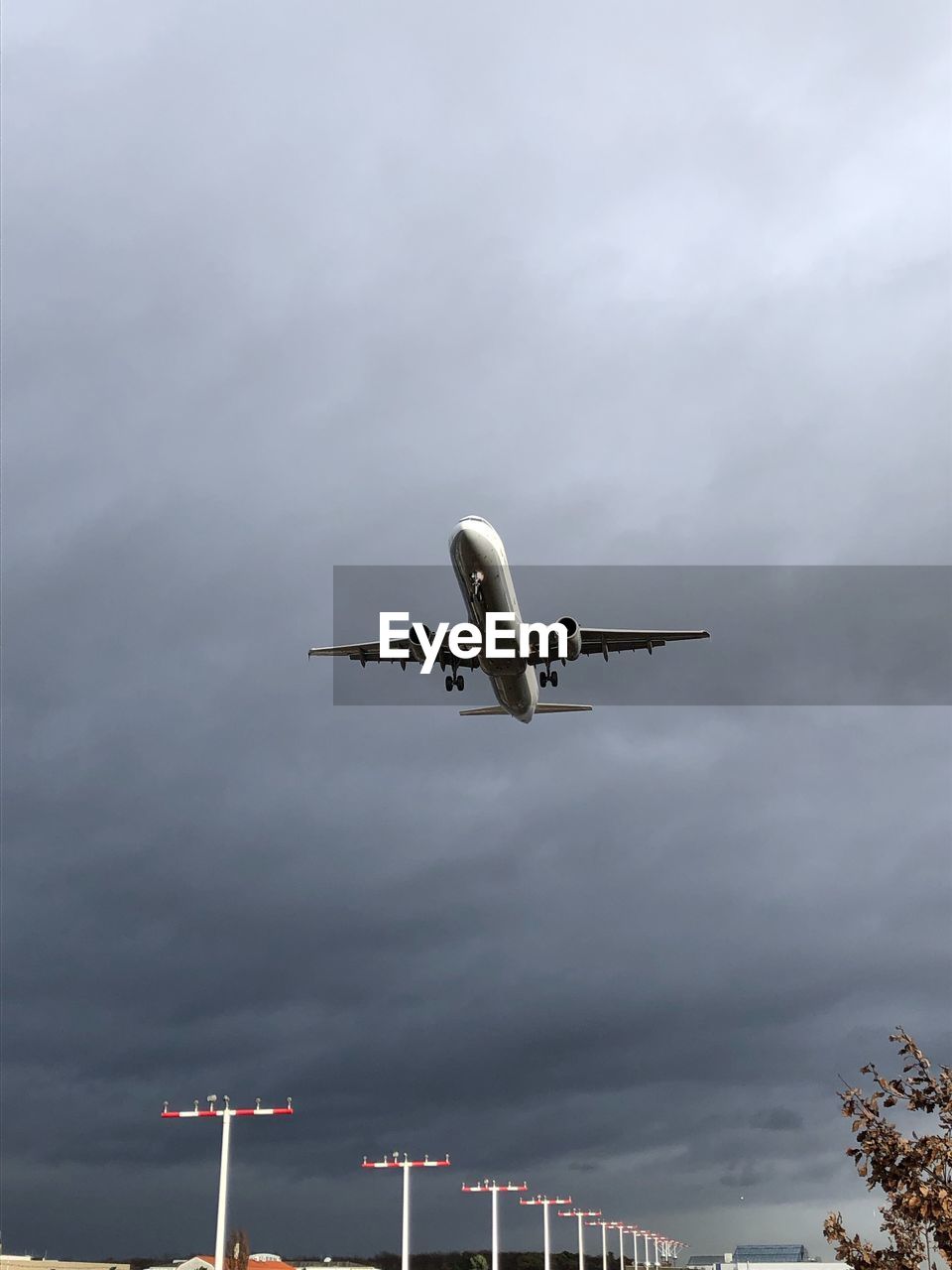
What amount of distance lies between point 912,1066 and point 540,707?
62.7 meters

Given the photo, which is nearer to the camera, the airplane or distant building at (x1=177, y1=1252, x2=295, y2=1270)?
the airplane

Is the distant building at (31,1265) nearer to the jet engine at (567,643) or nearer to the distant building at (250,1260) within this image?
the distant building at (250,1260)

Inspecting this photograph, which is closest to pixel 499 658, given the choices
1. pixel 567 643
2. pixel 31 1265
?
pixel 567 643

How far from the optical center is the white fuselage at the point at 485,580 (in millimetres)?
60869

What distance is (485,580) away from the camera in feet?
205

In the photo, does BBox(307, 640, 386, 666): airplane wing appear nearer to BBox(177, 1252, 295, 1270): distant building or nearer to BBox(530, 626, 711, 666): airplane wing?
BBox(530, 626, 711, 666): airplane wing

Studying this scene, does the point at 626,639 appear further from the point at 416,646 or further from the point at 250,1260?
the point at 250,1260

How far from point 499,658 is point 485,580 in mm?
5976

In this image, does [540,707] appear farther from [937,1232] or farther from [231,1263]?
[937,1232]

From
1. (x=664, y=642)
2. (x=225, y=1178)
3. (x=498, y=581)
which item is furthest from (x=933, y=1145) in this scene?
(x=664, y=642)

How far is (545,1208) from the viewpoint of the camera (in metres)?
169

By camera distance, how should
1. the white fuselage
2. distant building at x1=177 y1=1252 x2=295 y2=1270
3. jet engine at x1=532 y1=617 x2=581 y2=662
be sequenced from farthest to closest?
distant building at x1=177 y1=1252 x2=295 y2=1270 → jet engine at x1=532 y1=617 x2=581 y2=662 → the white fuselage

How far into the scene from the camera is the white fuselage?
200 feet

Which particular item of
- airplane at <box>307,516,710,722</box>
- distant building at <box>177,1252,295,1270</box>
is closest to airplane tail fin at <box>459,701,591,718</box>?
airplane at <box>307,516,710,722</box>
